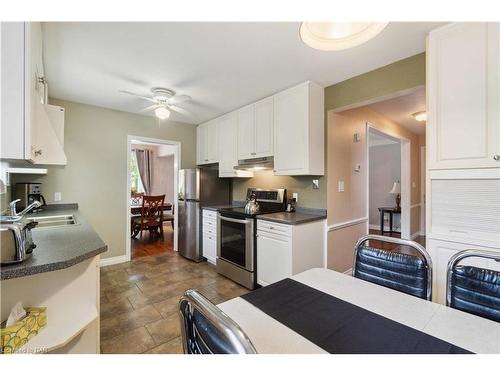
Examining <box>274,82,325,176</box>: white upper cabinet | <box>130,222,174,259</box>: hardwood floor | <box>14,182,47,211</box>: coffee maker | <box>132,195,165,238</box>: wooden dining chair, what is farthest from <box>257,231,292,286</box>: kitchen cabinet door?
<box>132,195,165,238</box>: wooden dining chair

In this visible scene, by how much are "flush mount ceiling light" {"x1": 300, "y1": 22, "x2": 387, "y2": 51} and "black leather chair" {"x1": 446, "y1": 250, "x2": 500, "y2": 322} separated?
42.8 inches

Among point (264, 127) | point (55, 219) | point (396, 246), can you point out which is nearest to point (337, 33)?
point (264, 127)

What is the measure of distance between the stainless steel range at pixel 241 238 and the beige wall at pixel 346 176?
2.30 feet

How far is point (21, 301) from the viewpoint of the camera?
108 cm

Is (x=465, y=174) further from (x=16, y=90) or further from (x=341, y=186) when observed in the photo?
(x=16, y=90)

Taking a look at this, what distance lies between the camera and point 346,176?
2.90 meters

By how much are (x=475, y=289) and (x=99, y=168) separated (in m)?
4.10

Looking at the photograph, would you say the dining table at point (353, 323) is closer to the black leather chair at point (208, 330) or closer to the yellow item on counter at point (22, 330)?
the black leather chair at point (208, 330)

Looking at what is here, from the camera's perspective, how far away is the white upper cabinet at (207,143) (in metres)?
3.90

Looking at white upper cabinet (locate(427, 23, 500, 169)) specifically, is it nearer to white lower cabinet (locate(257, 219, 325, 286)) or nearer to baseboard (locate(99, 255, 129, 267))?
white lower cabinet (locate(257, 219, 325, 286))

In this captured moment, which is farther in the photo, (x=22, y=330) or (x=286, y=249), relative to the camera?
(x=286, y=249)

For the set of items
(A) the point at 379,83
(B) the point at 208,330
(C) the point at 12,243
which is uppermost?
(A) the point at 379,83
